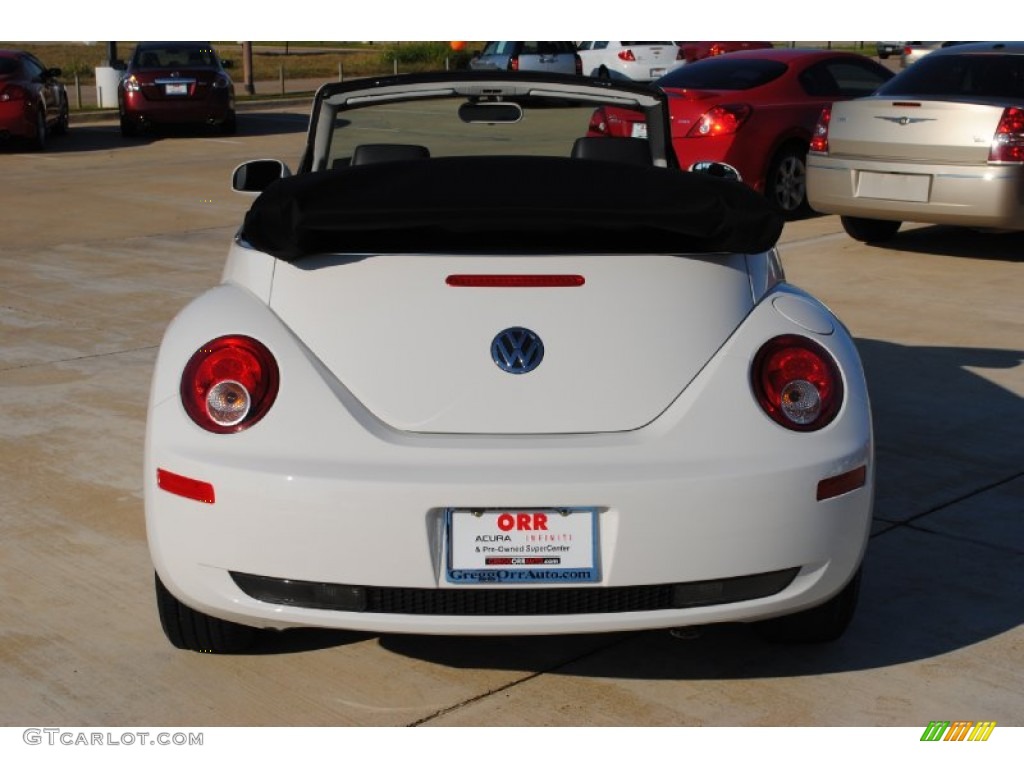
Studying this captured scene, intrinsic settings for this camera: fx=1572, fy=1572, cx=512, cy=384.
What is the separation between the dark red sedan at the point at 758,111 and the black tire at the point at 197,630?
8730mm

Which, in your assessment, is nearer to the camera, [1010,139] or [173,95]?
[1010,139]

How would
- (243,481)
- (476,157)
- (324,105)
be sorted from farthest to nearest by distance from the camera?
(324,105), (476,157), (243,481)

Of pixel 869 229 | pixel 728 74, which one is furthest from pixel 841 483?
pixel 728 74

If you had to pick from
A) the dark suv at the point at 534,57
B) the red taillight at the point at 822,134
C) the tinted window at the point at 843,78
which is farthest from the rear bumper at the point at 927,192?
the dark suv at the point at 534,57

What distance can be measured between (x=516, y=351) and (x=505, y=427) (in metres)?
0.19

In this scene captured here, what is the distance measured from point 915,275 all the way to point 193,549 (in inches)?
297

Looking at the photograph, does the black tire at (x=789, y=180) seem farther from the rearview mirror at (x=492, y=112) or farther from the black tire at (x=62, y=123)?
the black tire at (x=62, y=123)

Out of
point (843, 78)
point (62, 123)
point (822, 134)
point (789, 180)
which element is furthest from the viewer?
point (62, 123)

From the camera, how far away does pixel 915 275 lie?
1034 centimetres

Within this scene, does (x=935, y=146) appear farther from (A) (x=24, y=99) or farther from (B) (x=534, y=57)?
(B) (x=534, y=57)

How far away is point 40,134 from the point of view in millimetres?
20109

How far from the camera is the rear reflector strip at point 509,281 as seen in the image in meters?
3.80
